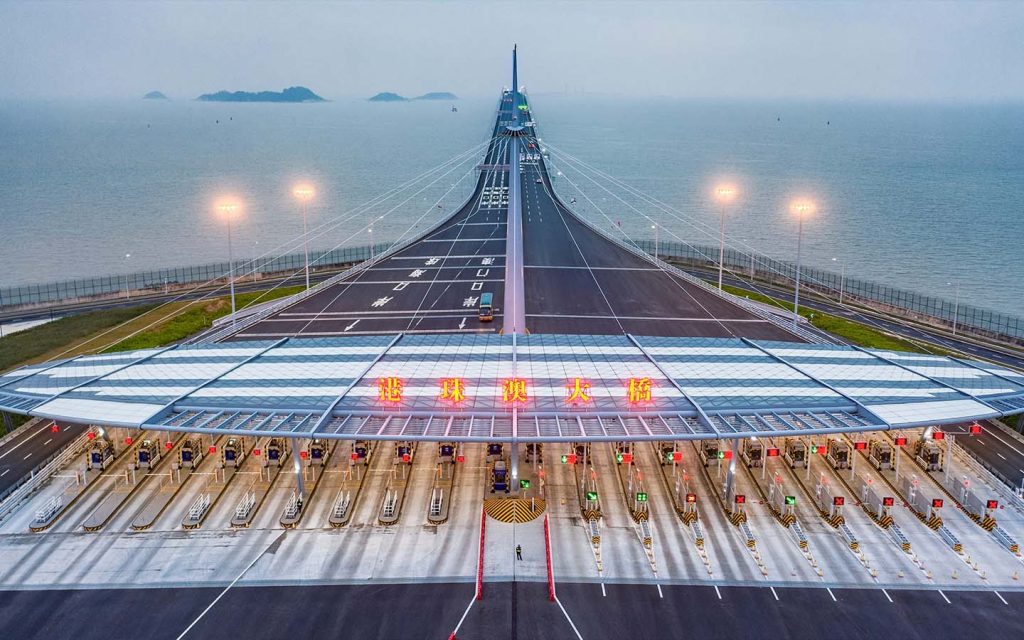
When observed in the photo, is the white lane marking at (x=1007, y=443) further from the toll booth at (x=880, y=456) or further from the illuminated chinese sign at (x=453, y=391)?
the illuminated chinese sign at (x=453, y=391)

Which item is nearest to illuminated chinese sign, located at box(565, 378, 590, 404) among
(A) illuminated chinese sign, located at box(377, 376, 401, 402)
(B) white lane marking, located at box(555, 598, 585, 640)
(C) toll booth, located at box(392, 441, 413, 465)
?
(A) illuminated chinese sign, located at box(377, 376, 401, 402)

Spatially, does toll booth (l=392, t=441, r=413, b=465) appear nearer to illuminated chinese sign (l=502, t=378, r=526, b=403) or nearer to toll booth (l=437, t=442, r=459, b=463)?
toll booth (l=437, t=442, r=459, b=463)

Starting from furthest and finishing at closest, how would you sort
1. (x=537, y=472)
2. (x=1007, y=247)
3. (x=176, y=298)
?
(x=1007, y=247), (x=176, y=298), (x=537, y=472)

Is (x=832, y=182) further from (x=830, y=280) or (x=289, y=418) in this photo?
(x=289, y=418)

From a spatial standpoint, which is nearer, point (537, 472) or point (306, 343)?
point (537, 472)

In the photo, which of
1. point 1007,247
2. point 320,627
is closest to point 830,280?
point 1007,247

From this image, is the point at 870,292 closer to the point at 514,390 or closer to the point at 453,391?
the point at 514,390
